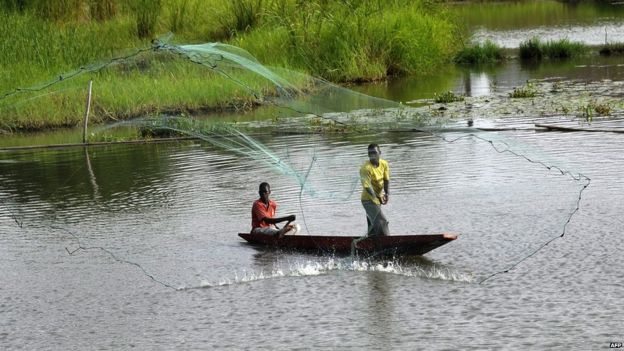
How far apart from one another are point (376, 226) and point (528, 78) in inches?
730

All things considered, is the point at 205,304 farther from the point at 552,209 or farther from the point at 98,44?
the point at 98,44

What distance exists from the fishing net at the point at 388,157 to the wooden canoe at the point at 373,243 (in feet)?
2.10

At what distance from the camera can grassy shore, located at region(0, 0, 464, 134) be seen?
2553 centimetres

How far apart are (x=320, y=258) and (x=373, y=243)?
33.4 inches

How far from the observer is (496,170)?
698 inches

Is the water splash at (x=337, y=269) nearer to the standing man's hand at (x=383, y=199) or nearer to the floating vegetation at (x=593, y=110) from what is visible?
the standing man's hand at (x=383, y=199)

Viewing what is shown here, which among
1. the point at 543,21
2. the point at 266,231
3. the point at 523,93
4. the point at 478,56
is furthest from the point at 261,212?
the point at 543,21

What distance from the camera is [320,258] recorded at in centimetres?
1294

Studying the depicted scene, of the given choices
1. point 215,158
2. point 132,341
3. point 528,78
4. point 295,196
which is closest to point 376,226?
point 132,341

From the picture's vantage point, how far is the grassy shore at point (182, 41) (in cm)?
2553

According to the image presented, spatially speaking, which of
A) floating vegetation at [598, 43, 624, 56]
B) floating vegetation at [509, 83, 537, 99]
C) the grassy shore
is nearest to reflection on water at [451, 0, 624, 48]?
floating vegetation at [598, 43, 624, 56]

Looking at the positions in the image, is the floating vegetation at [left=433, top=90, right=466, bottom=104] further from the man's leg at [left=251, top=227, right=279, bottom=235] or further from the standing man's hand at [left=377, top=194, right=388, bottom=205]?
the standing man's hand at [left=377, top=194, right=388, bottom=205]

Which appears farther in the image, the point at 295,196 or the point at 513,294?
the point at 295,196

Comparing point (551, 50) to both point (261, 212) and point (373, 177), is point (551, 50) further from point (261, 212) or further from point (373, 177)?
point (373, 177)
